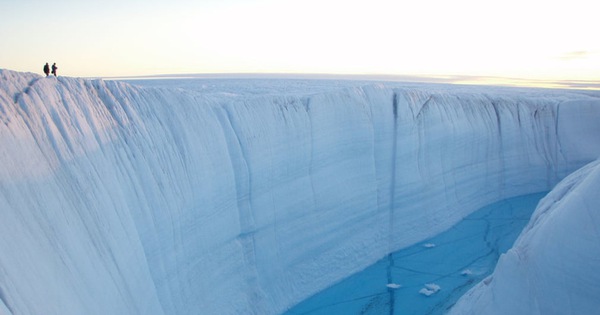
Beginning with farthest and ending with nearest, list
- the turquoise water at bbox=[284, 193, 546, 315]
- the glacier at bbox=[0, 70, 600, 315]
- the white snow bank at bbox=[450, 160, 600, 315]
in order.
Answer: the turquoise water at bbox=[284, 193, 546, 315], the white snow bank at bbox=[450, 160, 600, 315], the glacier at bbox=[0, 70, 600, 315]

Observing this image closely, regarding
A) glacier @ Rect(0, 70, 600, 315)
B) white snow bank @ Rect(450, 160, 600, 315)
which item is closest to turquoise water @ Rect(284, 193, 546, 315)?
glacier @ Rect(0, 70, 600, 315)

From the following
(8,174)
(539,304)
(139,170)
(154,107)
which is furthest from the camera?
(154,107)

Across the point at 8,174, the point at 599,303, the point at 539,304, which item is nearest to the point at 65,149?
the point at 8,174

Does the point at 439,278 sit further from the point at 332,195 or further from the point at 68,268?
Result: the point at 68,268

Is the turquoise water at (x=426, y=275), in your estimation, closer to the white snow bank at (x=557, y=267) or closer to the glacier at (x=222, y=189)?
the glacier at (x=222, y=189)

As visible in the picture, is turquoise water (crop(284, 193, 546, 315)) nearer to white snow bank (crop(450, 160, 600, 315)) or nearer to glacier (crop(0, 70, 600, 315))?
glacier (crop(0, 70, 600, 315))

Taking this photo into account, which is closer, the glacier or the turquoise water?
the glacier
